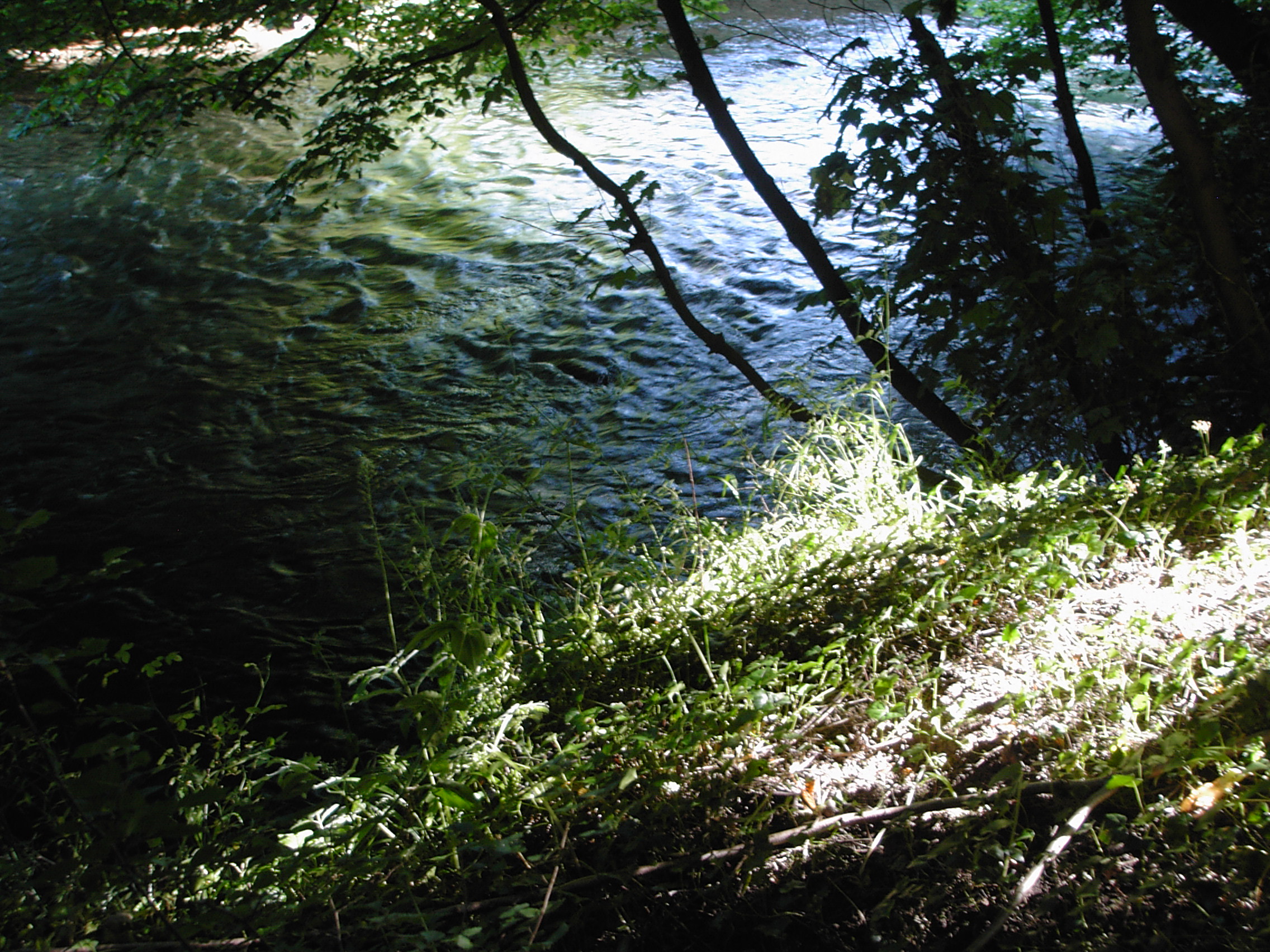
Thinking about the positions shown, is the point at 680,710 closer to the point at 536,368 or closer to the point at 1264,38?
the point at 1264,38

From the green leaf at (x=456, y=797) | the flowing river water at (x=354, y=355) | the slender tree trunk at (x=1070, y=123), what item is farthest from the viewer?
the flowing river water at (x=354, y=355)

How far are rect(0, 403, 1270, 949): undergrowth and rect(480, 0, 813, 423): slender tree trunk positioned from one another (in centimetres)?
108

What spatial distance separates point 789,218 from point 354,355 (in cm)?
444

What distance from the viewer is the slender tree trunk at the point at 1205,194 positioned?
3635 mm

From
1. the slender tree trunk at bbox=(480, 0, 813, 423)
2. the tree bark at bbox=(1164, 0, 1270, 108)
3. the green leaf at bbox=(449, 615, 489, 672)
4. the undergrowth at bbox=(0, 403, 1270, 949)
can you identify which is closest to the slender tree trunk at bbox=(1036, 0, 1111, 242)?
the tree bark at bbox=(1164, 0, 1270, 108)

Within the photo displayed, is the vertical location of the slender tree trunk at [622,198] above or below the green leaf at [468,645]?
above

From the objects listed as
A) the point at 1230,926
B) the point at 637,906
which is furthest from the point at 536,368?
the point at 1230,926

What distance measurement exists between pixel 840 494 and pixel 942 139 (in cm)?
156

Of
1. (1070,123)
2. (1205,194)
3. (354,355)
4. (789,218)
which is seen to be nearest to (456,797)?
(789,218)

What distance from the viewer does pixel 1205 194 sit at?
12.3 ft

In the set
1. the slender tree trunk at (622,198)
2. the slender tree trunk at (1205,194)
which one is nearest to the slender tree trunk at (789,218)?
the slender tree trunk at (622,198)

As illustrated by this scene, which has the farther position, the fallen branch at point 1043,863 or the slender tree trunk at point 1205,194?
the slender tree trunk at point 1205,194

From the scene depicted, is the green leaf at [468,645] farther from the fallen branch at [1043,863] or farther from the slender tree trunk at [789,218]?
the slender tree trunk at [789,218]

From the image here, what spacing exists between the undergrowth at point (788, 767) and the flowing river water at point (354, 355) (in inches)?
45.2
